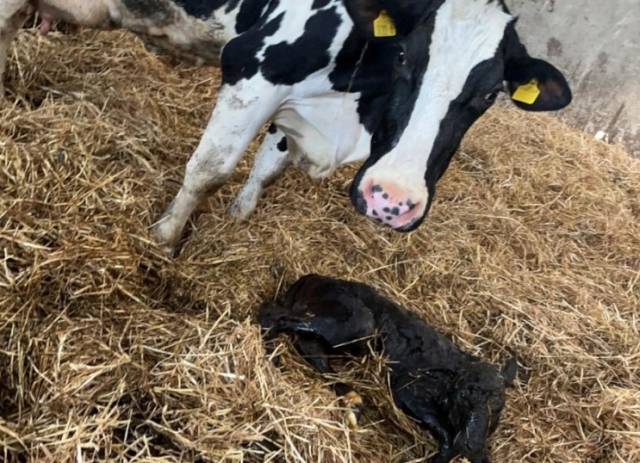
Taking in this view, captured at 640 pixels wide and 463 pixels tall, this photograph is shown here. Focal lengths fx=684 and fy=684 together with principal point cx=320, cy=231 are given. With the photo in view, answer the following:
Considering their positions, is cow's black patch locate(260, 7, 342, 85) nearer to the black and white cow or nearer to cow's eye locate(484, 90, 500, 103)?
the black and white cow

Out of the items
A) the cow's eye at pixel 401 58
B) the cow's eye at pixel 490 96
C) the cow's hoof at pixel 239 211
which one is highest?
the cow's eye at pixel 401 58

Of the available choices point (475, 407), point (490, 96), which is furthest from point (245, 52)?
point (475, 407)

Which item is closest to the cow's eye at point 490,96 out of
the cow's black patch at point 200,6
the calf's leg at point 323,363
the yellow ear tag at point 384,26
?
the yellow ear tag at point 384,26

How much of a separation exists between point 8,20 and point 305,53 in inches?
63.3

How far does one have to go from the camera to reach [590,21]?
5926 millimetres

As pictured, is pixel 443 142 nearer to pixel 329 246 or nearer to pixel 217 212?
pixel 329 246

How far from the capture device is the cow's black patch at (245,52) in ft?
9.74

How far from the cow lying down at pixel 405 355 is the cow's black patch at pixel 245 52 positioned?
3.12 ft

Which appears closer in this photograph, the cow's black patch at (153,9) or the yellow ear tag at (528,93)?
the yellow ear tag at (528,93)

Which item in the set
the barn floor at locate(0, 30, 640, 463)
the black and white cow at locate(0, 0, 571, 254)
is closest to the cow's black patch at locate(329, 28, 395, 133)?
the black and white cow at locate(0, 0, 571, 254)

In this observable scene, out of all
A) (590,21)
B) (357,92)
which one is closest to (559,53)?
(590,21)

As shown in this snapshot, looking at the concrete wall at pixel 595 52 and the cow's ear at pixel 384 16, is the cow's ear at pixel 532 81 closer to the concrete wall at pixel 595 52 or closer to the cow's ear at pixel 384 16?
the cow's ear at pixel 384 16

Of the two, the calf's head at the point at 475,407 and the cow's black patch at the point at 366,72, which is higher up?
the cow's black patch at the point at 366,72

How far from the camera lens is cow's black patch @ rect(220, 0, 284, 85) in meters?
2.97
